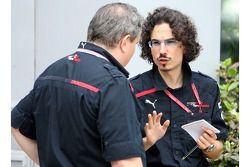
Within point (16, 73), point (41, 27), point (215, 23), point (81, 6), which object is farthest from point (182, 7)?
point (16, 73)

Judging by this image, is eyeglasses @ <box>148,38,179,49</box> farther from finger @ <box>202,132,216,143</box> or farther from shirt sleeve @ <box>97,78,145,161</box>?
shirt sleeve @ <box>97,78,145,161</box>

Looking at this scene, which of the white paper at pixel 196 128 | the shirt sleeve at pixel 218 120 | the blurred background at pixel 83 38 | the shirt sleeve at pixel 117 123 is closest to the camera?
the shirt sleeve at pixel 117 123

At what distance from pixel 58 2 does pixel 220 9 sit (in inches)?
55.2

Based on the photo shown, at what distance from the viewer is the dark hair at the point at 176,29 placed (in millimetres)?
2801

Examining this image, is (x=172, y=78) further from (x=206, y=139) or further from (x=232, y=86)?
(x=232, y=86)

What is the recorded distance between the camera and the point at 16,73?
4355 millimetres

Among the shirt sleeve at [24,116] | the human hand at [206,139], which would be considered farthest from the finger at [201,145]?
the shirt sleeve at [24,116]

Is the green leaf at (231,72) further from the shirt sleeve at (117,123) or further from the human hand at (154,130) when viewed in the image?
the shirt sleeve at (117,123)

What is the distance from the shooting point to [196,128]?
Result: 8.43 feet

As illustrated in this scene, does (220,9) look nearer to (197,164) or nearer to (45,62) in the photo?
(45,62)

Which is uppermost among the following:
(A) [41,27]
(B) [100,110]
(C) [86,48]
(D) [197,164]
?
(A) [41,27]

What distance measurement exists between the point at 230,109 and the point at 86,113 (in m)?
2.45

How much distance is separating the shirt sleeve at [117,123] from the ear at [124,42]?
20 cm

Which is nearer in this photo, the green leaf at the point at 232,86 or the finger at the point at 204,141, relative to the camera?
the finger at the point at 204,141
